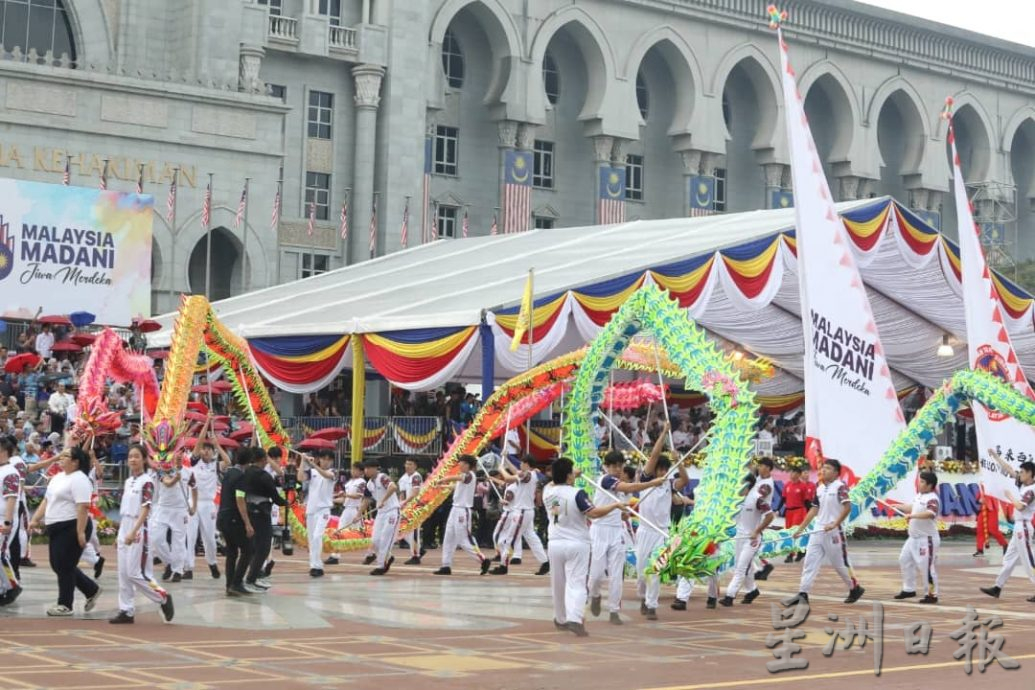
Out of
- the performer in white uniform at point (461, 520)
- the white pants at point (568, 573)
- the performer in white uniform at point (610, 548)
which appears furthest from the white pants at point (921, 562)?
the performer in white uniform at point (461, 520)

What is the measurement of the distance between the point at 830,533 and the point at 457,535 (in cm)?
580

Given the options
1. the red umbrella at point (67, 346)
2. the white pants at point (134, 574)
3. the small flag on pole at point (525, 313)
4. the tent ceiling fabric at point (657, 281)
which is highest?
the tent ceiling fabric at point (657, 281)

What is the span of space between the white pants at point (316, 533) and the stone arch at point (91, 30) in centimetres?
2760

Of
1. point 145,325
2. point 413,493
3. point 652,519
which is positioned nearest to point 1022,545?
point 652,519

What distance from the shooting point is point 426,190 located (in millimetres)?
53312

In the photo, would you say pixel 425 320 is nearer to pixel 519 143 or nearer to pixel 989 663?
pixel 989 663

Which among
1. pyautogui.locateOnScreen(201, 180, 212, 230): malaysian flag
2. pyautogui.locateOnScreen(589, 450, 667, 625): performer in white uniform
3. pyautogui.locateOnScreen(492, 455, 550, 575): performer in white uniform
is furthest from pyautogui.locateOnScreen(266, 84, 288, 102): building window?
pyautogui.locateOnScreen(589, 450, 667, 625): performer in white uniform

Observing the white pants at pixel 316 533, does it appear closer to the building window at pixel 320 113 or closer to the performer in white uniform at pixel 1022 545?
the performer in white uniform at pixel 1022 545

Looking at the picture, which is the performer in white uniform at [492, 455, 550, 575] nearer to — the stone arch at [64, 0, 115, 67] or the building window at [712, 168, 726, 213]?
the stone arch at [64, 0, 115, 67]

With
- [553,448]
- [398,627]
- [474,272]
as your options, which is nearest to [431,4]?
[474,272]

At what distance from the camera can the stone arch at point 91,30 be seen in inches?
1785

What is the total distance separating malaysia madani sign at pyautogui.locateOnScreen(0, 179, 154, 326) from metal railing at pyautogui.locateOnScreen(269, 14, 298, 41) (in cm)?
1656

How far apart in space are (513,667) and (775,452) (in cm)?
2388

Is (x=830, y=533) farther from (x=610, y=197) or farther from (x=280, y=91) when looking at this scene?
(x=610, y=197)
